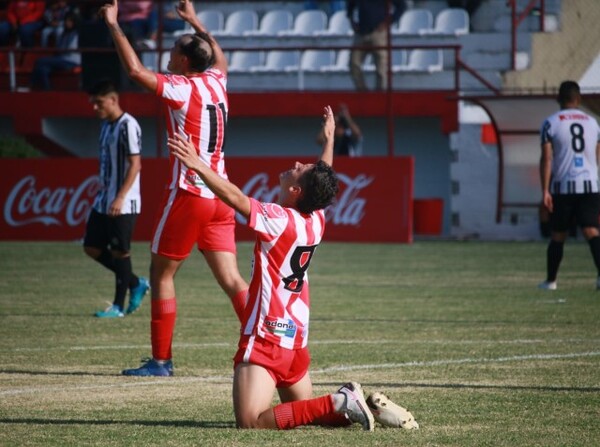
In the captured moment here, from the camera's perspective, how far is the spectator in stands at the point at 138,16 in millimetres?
27312

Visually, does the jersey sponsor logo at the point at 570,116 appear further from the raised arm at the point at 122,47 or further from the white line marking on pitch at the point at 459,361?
the raised arm at the point at 122,47

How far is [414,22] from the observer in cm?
2858

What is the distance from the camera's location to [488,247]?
72.6ft

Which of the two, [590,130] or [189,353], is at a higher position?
[590,130]

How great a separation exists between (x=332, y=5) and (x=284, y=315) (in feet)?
79.7

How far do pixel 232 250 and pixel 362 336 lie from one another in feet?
7.00

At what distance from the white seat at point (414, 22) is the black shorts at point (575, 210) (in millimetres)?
14524

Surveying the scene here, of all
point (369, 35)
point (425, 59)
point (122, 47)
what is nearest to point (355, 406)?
point (122, 47)

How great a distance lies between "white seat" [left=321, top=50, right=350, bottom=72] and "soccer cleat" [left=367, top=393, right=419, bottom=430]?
71.5 feet

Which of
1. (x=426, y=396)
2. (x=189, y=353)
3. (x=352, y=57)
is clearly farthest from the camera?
(x=352, y=57)

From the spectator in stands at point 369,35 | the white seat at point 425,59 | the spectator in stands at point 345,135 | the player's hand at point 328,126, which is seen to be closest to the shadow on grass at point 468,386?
the player's hand at point 328,126

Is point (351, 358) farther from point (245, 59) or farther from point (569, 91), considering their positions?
Result: point (245, 59)

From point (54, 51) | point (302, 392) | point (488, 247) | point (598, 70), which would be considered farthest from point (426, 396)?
point (54, 51)

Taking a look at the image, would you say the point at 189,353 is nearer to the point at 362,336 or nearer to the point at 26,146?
the point at 362,336
